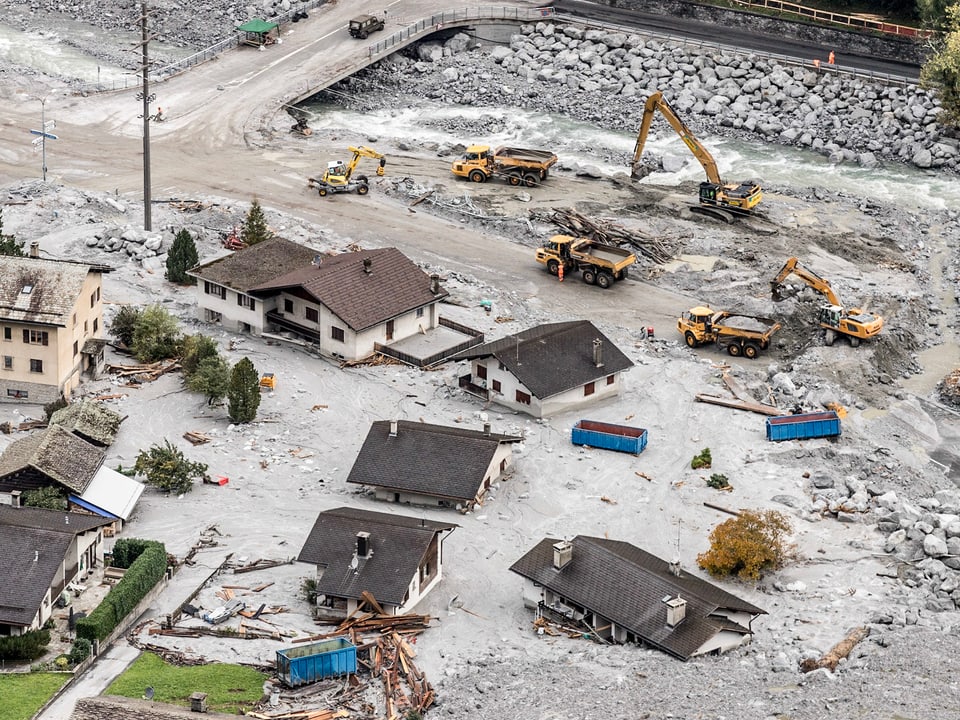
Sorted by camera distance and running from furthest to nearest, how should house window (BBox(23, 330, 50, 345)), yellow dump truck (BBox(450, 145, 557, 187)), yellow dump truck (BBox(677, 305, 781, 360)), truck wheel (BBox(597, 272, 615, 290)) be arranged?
1. yellow dump truck (BBox(450, 145, 557, 187))
2. truck wheel (BBox(597, 272, 615, 290))
3. yellow dump truck (BBox(677, 305, 781, 360))
4. house window (BBox(23, 330, 50, 345))

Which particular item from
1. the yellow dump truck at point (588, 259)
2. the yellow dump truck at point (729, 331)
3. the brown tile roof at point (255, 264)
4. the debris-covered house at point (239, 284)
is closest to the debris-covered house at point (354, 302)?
the debris-covered house at point (239, 284)

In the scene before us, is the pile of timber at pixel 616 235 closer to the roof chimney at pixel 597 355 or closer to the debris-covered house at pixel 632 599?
the roof chimney at pixel 597 355

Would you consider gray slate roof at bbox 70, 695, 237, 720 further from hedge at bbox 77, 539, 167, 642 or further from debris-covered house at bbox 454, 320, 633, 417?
debris-covered house at bbox 454, 320, 633, 417

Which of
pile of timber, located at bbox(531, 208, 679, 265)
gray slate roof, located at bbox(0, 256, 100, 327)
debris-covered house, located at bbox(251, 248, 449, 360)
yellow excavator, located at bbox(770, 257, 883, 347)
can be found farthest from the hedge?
pile of timber, located at bbox(531, 208, 679, 265)

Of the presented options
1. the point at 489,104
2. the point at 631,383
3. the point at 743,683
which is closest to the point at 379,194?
the point at 489,104

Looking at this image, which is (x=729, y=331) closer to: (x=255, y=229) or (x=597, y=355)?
(x=597, y=355)

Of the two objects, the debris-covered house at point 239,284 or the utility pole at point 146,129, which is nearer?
the debris-covered house at point 239,284
